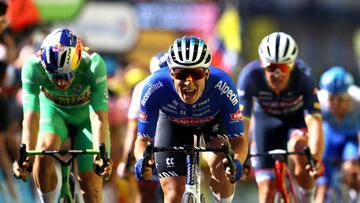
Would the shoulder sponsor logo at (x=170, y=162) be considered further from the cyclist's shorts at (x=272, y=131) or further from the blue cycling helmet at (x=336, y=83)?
the blue cycling helmet at (x=336, y=83)

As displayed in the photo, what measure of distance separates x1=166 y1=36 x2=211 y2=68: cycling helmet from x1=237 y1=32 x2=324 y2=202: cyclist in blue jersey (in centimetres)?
196

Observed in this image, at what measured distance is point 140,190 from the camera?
45.7 ft

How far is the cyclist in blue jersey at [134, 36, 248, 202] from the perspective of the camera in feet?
35.1

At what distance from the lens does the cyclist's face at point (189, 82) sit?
34.9 ft

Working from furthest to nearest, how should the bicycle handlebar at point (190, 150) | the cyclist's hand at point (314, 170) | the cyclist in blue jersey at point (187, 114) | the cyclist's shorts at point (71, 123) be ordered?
Result: the cyclist's hand at point (314, 170) < the cyclist's shorts at point (71, 123) < the cyclist in blue jersey at point (187, 114) < the bicycle handlebar at point (190, 150)

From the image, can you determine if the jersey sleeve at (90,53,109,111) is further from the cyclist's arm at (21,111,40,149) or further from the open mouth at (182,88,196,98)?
the open mouth at (182,88,196,98)

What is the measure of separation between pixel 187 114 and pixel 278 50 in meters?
1.91

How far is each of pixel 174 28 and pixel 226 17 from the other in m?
4.28

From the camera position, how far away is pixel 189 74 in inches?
419

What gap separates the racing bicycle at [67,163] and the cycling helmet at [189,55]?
1021mm

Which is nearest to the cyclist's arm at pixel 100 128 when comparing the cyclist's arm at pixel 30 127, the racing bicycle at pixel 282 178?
the cyclist's arm at pixel 30 127

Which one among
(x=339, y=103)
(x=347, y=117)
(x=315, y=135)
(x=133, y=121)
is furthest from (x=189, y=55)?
(x=347, y=117)

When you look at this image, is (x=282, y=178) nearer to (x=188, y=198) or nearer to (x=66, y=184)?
(x=188, y=198)

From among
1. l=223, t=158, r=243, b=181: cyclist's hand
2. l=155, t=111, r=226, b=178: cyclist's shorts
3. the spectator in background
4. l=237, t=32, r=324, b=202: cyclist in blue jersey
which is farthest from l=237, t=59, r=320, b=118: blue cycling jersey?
l=223, t=158, r=243, b=181: cyclist's hand
